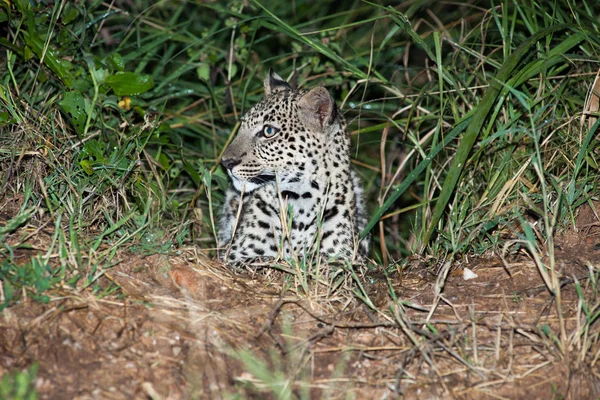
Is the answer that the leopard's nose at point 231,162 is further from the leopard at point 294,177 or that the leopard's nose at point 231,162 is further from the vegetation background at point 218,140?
the vegetation background at point 218,140

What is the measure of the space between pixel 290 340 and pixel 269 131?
1828mm

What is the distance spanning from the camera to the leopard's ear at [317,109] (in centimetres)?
544

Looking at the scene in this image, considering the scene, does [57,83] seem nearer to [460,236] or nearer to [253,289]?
[253,289]

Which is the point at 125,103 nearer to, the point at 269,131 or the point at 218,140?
the point at 218,140

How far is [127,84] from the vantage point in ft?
19.2

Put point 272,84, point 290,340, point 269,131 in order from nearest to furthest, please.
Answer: point 290,340, point 269,131, point 272,84

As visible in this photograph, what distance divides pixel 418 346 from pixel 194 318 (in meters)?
1.24

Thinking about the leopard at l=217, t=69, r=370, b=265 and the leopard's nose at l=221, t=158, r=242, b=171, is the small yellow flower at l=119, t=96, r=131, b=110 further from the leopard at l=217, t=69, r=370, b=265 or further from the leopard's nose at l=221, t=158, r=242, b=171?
the leopard's nose at l=221, t=158, r=242, b=171

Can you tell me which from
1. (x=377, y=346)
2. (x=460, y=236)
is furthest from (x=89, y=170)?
(x=460, y=236)

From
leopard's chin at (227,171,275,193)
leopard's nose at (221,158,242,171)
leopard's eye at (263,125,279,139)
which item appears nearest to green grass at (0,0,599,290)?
leopard's nose at (221,158,242,171)

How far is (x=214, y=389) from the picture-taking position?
3.75 m

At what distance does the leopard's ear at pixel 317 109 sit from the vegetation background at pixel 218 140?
51cm

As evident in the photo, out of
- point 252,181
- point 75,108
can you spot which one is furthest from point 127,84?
point 252,181

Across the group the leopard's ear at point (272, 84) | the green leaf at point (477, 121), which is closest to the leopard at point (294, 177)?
the leopard's ear at point (272, 84)
